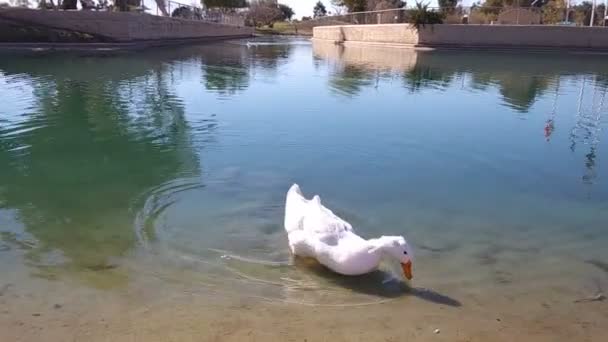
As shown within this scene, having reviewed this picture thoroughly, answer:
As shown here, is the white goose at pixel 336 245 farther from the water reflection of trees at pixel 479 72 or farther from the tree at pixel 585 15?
the tree at pixel 585 15

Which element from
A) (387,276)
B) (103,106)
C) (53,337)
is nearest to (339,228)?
(387,276)

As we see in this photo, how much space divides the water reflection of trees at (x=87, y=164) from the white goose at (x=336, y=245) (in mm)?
1942

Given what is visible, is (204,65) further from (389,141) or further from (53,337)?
(53,337)

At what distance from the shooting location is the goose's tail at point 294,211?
246 inches

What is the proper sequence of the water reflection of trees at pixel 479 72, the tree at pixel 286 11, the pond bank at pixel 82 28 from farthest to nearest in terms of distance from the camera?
the tree at pixel 286 11 < the pond bank at pixel 82 28 < the water reflection of trees at pixel 479 72

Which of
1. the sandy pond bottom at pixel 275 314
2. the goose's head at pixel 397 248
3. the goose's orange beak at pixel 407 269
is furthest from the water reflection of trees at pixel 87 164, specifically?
the goose's orange beak at pixel 407 269

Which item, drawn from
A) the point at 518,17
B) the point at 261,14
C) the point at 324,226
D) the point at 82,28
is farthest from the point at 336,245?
the point at 261,14

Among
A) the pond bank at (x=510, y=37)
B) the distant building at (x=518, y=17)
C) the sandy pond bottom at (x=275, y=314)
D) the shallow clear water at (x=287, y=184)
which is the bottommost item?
the sandy pond bottom at (x=275, y=314)

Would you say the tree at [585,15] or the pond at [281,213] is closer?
the pond at [281,213]

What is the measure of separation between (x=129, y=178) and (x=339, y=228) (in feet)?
13.9

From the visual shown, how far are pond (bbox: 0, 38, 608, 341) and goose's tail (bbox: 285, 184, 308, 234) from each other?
31cm

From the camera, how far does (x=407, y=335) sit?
482 centimetres

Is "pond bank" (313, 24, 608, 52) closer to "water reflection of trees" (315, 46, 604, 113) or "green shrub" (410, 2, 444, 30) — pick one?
"green shrub" (410, 2, 444, 30)

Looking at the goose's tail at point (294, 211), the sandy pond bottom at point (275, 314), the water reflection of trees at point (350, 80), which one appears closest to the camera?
the sandy pond bottom at point (275, 314)
